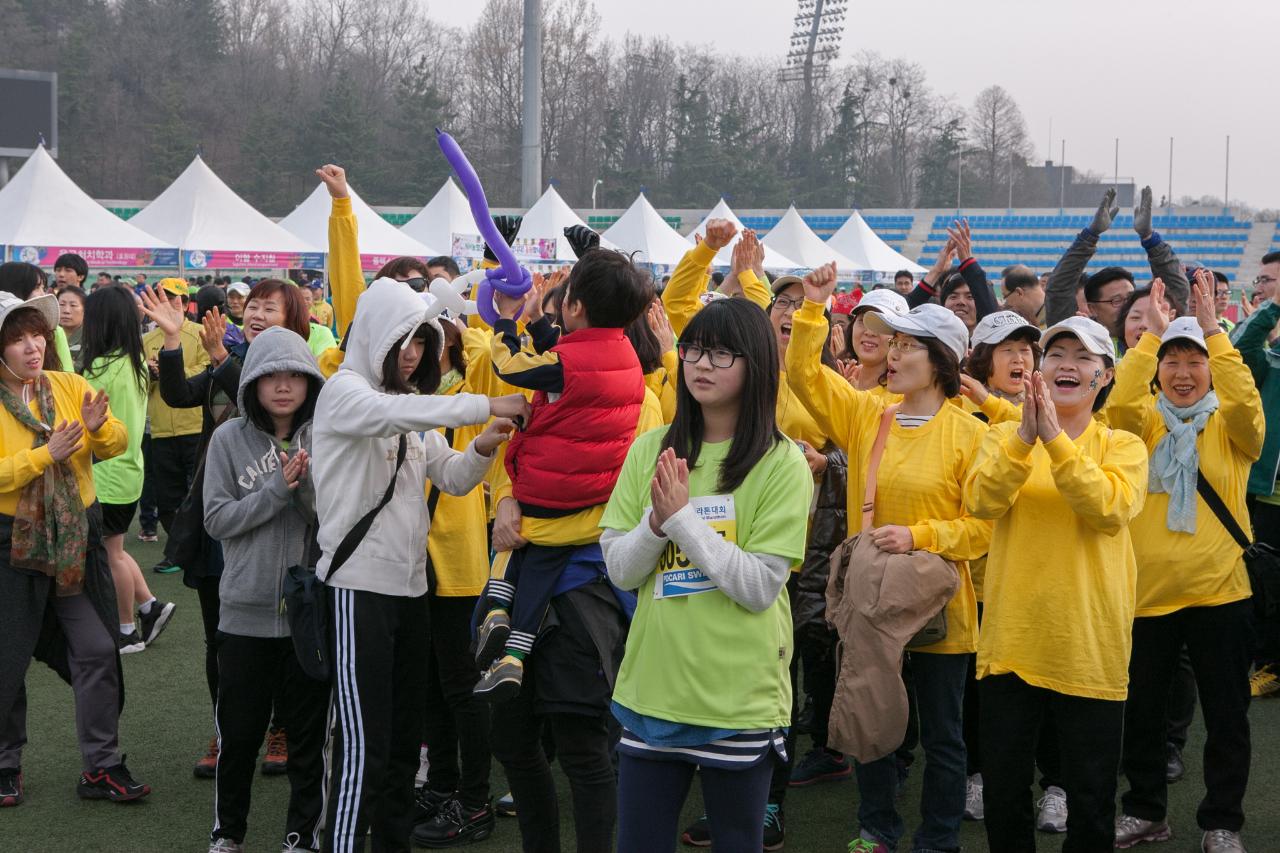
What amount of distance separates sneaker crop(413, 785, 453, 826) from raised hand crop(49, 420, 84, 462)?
175cm

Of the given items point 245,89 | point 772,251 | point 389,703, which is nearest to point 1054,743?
point 389,703

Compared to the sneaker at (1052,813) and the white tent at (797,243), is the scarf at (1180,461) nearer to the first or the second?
the sneaker at (1052,813)

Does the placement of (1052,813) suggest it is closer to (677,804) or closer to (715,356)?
(677,804)

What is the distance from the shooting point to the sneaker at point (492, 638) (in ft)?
10.9

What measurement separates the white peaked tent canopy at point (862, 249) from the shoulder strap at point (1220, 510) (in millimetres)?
21041

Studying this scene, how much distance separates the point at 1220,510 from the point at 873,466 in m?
1.20

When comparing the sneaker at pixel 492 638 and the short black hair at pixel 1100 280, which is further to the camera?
the short black hair at pixel 1100 280

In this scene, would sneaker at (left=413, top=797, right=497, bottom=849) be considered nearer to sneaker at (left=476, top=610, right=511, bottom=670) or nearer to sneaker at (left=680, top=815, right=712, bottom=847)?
sneaker at (left=680, top=815, right=712, bottom=847)

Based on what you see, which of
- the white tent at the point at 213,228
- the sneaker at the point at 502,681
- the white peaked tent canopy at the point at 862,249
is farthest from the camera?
the white peaked tent canopy at the point at 862,249

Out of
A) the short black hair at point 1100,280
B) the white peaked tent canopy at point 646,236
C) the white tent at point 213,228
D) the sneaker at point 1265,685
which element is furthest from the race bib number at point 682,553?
the white peaked tent canopy at point 646,236

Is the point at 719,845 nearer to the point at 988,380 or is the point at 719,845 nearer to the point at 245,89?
the point at 988,380

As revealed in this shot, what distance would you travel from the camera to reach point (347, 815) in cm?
348

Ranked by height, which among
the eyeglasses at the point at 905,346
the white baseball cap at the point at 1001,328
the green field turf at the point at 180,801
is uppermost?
the white baseball cap at the point at 1001,328

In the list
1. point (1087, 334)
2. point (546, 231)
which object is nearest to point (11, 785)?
point (1087, 334)
